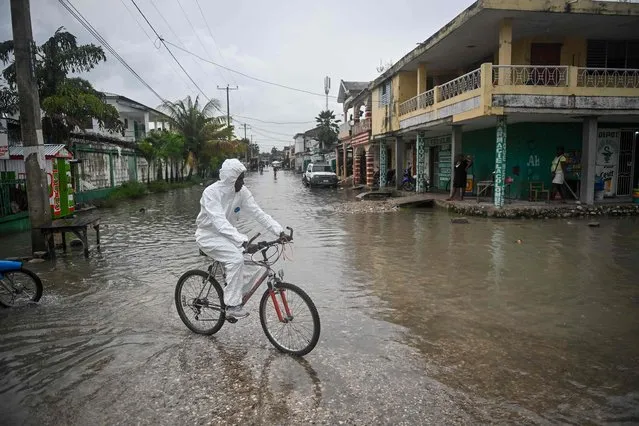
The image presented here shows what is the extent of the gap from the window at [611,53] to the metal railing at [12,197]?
1845cm

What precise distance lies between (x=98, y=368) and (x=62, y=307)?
223 centimetres

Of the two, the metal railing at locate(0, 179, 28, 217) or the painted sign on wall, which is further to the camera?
the painted sign on wall

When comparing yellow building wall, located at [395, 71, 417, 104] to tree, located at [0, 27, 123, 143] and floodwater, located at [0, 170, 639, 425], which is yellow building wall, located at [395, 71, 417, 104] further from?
floodwater, located at [0, 170, 639, 425]

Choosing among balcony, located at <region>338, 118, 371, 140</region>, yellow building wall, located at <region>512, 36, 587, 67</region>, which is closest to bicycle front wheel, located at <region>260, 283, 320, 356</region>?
yellow building wall, located at <region>512, 36, 587, 67</region>

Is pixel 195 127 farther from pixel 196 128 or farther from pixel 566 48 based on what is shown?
pixel 566 48

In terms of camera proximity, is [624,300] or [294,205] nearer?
[624,300]

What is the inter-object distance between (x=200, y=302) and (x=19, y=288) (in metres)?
2.84

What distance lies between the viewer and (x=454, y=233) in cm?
1148

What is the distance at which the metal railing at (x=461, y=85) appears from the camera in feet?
48.4

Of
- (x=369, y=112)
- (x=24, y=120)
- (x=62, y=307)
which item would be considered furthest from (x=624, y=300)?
(x=369, y=112)

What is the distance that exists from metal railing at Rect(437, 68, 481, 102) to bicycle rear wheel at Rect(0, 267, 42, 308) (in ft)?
41.4

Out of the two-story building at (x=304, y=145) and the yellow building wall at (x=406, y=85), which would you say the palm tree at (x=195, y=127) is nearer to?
the yellow building wall at (x=406, y=85)

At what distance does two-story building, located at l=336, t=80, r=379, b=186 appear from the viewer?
30.9 m

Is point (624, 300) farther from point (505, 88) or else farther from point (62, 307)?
point (505, 88)
